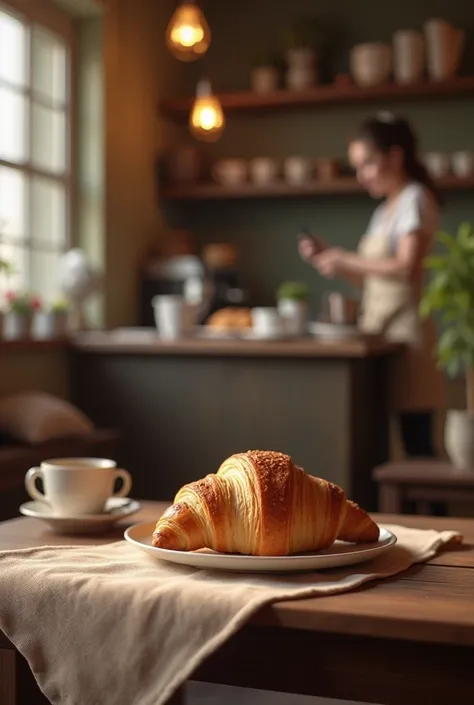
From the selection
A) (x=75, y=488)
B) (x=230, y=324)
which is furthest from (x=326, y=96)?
(x=75, y=488)

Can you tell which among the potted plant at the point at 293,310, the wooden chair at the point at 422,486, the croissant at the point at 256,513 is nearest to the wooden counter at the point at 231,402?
the potted plant at the point at 293,310

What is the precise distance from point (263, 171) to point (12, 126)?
5.05 ft

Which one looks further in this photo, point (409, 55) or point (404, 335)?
point (409, 55)

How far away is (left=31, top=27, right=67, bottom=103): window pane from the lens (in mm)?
4359

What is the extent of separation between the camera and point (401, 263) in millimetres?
3824

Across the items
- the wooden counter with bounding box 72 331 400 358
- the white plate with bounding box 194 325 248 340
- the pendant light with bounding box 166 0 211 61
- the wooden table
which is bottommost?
the wooden table

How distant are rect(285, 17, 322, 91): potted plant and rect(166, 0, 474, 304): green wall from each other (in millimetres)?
144

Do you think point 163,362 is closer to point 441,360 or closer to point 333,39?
point 441,360

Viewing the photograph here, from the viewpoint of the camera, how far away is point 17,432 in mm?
3199

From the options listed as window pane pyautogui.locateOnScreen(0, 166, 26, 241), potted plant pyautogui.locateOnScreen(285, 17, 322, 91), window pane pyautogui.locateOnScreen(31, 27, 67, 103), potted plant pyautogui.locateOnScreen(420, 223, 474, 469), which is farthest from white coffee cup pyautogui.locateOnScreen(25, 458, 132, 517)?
potted plant pyautogui.locateOnScreen(285, 17, 322, 91)

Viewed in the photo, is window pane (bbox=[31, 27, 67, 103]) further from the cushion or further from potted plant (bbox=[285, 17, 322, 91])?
the cushion

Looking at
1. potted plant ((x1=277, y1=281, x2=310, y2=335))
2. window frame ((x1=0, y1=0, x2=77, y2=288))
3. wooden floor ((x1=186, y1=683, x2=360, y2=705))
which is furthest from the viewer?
window frame ((x1=0, y1=0, x2=77, y2=288))

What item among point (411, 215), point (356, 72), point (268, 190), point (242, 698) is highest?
point (356, 72)

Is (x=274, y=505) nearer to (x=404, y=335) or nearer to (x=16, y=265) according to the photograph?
(x=404, y=335)
